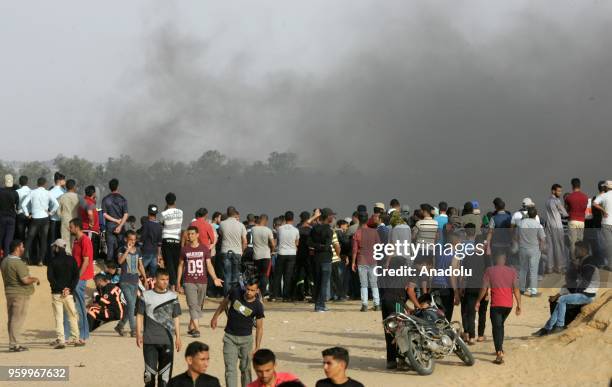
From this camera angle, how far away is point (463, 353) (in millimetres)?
14656

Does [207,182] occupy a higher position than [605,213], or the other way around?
[207,182]

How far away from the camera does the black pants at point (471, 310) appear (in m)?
15.9

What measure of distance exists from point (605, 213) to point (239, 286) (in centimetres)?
1130

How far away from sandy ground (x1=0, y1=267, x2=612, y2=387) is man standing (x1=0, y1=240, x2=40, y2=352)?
426 millimetres

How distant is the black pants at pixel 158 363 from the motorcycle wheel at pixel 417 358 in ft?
13.0

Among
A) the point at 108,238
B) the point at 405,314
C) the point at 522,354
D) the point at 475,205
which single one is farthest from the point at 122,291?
the point at 475,205

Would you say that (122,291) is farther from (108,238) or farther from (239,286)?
(239,286)

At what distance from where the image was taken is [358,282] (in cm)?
2294

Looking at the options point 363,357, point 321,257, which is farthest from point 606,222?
point 363,357

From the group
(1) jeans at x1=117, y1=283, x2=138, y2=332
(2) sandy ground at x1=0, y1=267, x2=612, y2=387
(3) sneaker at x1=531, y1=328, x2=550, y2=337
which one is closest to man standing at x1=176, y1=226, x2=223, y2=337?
(2) sandy ground at x1=0, y1=267, x2=612, y2=387

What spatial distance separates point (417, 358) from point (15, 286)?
21.7 ft

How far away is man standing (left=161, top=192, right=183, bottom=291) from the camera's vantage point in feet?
66.7

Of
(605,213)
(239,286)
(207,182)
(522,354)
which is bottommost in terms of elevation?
(522,354)

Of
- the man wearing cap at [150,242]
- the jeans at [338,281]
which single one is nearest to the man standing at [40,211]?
the man wearing cap at [150,242]
